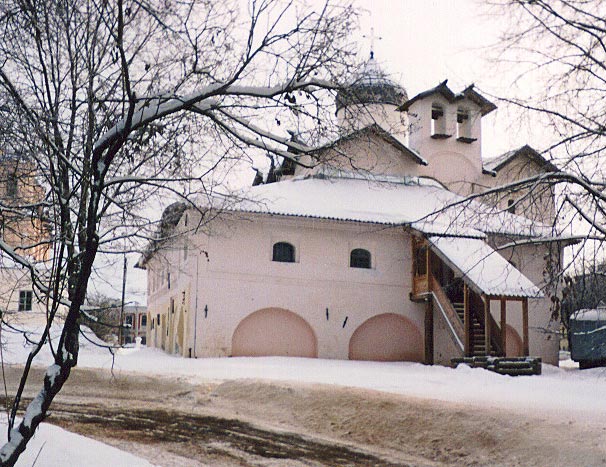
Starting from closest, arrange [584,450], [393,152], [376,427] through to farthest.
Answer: [584,450] → [376,427] → [393,152]

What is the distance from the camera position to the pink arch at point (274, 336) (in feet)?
79.9

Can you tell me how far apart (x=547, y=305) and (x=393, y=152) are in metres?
8.52

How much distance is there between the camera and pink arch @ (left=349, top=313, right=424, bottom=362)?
2573 cm

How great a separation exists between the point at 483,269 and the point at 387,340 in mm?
4825

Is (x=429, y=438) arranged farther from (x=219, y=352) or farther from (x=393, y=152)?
(x=393, y=152)

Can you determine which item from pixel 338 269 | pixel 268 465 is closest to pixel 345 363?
pixel 338 269

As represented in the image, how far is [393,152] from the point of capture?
30.0 meters

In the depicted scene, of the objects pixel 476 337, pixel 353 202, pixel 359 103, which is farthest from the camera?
pixel 353 202

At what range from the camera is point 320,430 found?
12820 millimetres

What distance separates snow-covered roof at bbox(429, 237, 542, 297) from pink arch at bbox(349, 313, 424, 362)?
3384 mm

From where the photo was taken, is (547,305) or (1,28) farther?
(547,305)

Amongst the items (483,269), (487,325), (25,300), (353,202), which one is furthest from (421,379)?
(25,300)

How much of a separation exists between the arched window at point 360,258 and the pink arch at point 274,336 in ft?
9.47

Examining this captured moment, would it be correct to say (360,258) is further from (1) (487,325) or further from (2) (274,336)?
(1) (487,325)
